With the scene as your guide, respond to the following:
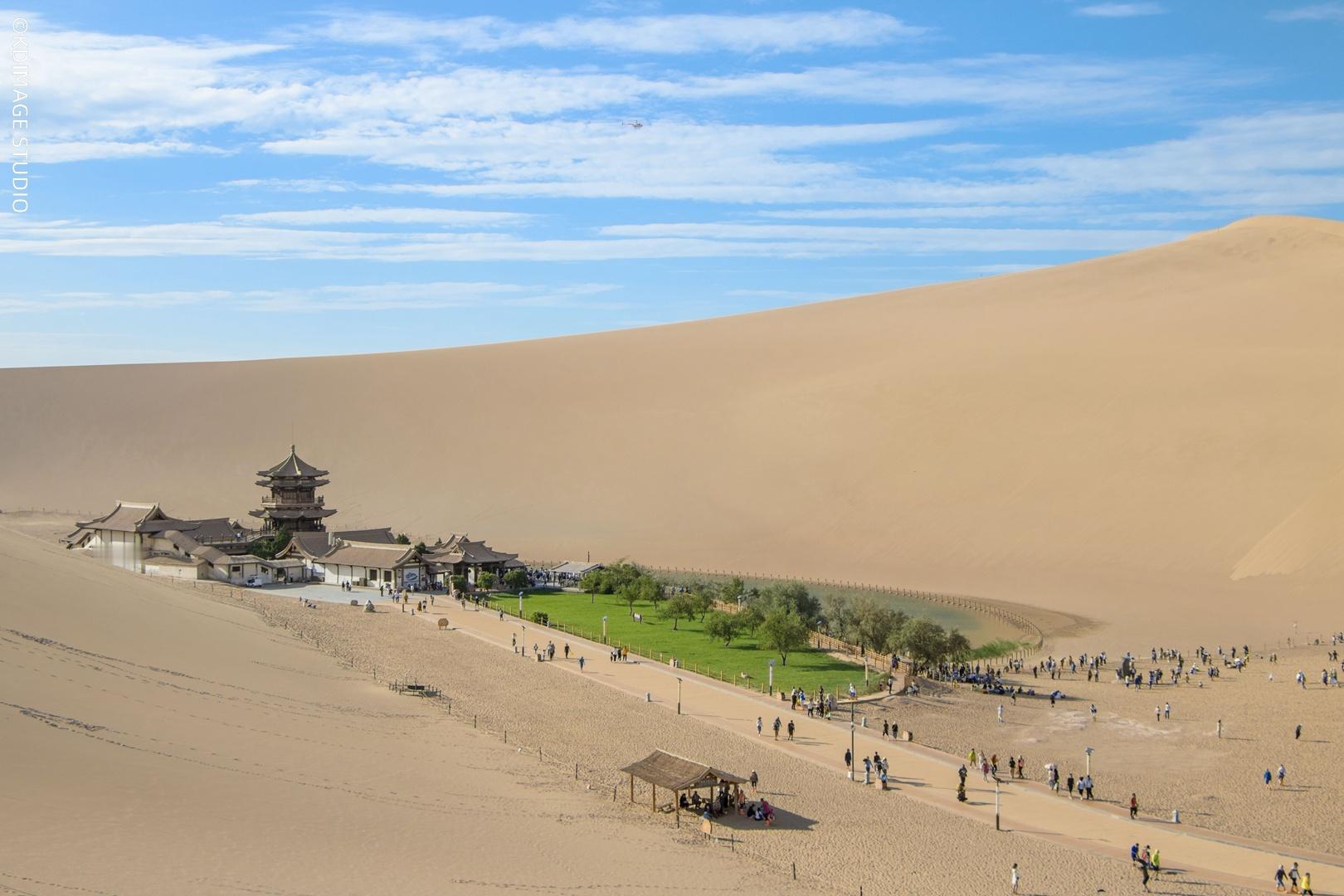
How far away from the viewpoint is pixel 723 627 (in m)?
43.8

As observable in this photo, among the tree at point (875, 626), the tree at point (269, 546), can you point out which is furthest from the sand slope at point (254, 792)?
the tree at point (269, 546)

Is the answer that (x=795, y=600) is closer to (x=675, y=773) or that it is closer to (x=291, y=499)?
(x=675, y=773)

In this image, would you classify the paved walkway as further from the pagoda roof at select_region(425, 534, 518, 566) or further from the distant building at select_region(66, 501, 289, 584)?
the distant building at select_region(66, 501, 289, 584)

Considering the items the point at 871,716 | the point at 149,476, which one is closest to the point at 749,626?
the point at 871,716

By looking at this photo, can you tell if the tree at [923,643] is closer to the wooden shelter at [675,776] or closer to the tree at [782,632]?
the tree at [782,632]

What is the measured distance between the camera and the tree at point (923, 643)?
39094 mm

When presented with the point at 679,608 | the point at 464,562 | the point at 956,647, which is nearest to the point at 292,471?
the point at 464,562

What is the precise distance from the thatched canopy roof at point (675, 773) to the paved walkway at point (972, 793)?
4699mm

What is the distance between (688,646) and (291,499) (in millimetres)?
33137

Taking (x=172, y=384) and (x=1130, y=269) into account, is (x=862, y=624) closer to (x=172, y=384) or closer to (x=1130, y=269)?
(x=1130, y=269)

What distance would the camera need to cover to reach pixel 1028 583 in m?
56.8

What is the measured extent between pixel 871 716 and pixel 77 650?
1962 centimetres


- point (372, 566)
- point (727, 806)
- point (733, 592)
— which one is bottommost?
point (727, 806)

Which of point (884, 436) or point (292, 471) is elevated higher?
point (884, 436)
